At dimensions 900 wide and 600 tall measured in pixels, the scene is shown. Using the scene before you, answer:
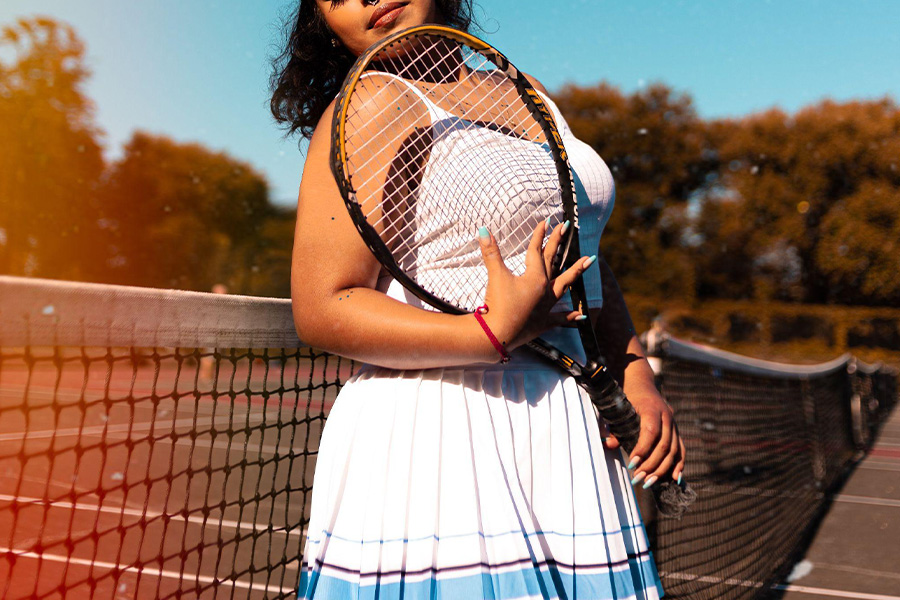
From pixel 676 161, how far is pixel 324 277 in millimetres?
30329

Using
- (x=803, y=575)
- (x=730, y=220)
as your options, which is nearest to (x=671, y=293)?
(x=730, y=220)

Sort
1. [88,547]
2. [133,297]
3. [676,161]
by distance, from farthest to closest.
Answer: [676,161], [88,547], [133,297]

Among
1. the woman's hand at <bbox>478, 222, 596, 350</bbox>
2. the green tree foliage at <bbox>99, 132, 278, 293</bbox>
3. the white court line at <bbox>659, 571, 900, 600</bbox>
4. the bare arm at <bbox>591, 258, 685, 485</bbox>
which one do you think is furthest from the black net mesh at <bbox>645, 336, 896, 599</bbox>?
the green tree foliage at <bbox>99, 132, 278, 293</bbox>

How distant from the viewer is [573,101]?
30.9m

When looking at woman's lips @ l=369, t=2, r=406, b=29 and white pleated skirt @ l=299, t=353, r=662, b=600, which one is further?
woman's lips @ l=369, t=2, r=406, b=29

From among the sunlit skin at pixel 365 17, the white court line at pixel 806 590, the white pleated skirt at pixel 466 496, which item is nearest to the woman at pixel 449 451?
the white pleated skirt at pixel 466 496

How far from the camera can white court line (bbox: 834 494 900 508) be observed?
5859mm

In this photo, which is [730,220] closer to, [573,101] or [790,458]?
[573,101]

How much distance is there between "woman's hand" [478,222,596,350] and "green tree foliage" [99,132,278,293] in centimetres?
2660

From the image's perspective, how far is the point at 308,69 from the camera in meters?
1.41

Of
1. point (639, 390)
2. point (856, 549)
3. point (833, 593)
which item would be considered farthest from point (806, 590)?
point (639, 390)

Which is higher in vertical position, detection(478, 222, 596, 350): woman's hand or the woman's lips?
the woman's lips

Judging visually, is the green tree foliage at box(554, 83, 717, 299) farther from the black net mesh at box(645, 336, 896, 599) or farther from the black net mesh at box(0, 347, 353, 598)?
the black net mesh at box(645, 336, 896, 599)

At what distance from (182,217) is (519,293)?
1364 inches
